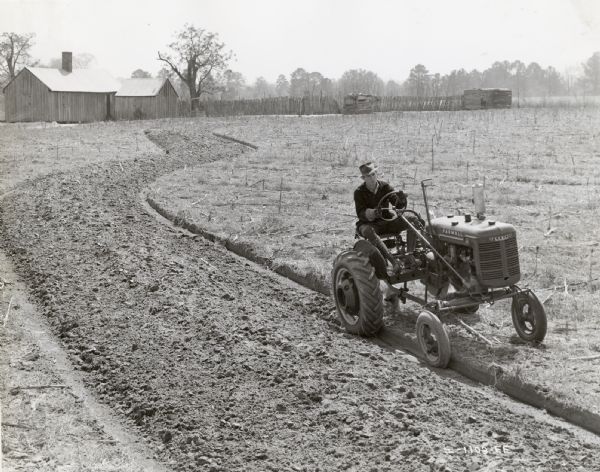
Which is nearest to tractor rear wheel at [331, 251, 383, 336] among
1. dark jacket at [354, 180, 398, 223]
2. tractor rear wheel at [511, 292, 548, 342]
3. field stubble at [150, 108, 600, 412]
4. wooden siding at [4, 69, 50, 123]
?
dark jacket at [354, 180, 398, 223]

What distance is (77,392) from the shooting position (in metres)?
6.26

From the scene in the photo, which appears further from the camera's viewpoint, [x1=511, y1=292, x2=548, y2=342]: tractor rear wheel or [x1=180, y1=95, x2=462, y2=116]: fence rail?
[x1=180, y1=95, x2=462, y2=116]: fence rail

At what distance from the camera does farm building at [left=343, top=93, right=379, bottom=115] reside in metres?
42.2

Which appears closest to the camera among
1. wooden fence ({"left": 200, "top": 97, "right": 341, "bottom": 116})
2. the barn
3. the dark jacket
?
the dark jacket

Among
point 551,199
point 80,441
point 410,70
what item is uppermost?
point 410,70

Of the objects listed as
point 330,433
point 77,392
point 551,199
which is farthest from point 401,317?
point 551,199

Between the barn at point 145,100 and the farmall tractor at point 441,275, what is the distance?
147ft

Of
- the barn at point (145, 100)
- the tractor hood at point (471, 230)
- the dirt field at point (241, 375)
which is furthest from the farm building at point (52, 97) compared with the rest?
the tractor hood at point (471, 230)

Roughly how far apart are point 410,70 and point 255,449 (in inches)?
3774

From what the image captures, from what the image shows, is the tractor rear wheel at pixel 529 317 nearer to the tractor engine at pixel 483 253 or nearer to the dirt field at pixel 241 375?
the tractor engine at pixel 483 253

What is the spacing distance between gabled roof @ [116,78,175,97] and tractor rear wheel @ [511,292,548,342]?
46.5 meters

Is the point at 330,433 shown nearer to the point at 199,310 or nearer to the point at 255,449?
the point at 255,449

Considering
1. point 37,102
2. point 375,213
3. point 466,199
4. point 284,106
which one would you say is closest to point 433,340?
point 375,213

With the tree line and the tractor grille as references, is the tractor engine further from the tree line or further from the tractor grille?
the tree line
